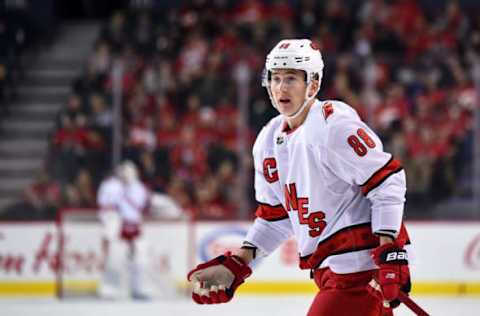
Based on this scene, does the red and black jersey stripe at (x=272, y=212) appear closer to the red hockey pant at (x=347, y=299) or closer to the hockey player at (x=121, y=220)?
the red hockey pant at (x=347, y=299)

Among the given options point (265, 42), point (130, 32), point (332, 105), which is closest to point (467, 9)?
point (265, 42)

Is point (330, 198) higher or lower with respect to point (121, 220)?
higher

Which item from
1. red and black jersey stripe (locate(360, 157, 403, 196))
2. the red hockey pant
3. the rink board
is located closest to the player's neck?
red and black jersey stripe (locate(360, 157, 403, 196))

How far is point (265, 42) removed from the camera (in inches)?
471

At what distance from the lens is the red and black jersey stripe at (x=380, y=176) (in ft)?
11.2

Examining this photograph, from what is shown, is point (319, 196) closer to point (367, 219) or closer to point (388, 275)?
point (367, 219)

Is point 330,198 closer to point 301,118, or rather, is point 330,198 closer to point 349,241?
point 349,241

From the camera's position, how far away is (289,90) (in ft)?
11.7

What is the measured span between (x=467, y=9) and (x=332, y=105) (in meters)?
9.95

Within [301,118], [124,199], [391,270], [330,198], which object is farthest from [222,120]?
[391,270]

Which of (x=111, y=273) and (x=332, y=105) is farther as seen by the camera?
(x=111, y=273)

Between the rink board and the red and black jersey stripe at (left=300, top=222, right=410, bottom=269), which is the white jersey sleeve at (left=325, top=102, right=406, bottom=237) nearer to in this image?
the red and black jersey stripe at (left=300, top=222, right=410, bottom=269)

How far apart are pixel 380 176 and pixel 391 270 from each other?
1.06 ft

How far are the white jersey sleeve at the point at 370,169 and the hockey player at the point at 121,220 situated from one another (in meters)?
6.80
